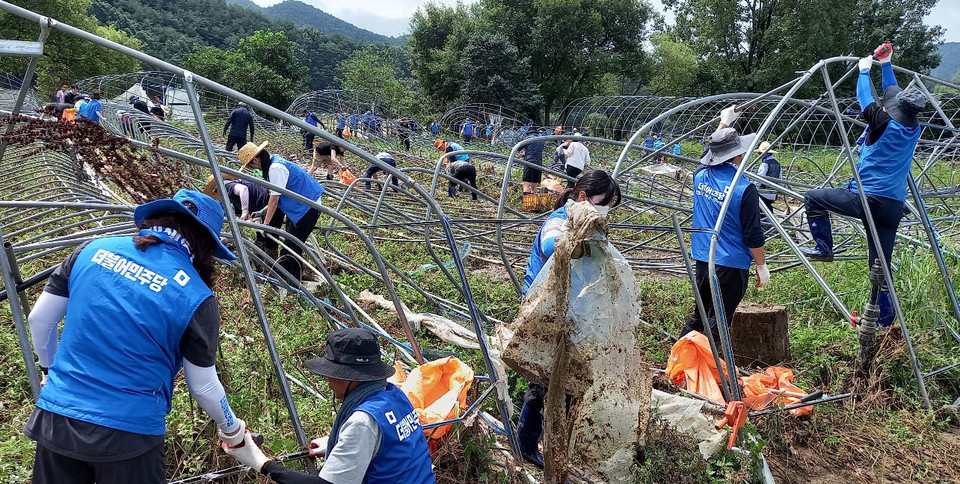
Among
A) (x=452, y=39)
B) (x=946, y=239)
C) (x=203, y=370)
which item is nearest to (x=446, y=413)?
(x=203, y=370)

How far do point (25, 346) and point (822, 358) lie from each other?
4.70 metres

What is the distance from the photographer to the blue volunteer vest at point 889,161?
13.5ft

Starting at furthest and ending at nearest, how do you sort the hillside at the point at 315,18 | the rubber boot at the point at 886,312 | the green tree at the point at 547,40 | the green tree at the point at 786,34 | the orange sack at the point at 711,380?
the hillside at the point at 315,18
the green tree at the point at 547,40
the green tree at the point at 786,34
the rubber boot at the point at 886,312
the orange sack at the point at 711,380

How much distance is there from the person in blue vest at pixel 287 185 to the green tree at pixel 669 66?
30.9 metres

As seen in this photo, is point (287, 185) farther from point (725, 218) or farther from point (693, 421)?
point (693, 421)

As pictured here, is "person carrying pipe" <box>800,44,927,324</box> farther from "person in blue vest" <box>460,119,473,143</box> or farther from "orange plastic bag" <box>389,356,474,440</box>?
"person in blue vest" <box>460,119,473,143</box>

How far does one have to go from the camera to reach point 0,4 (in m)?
2.15

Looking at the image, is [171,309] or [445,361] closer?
[171,309]

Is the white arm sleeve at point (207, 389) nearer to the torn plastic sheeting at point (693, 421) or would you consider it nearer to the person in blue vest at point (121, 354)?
the person in blue vest at point (121, 354)

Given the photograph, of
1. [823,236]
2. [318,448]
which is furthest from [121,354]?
[823,236]

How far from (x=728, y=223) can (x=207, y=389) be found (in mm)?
3134

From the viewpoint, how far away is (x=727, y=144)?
3801 millimetres

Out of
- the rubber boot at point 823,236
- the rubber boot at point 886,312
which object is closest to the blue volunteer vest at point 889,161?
the rubber boot at point 823,236

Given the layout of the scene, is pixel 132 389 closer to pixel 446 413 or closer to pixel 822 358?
pixel 446 413
